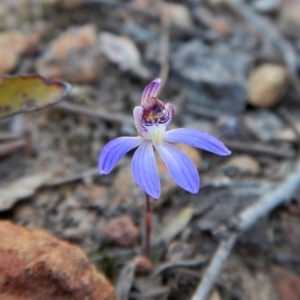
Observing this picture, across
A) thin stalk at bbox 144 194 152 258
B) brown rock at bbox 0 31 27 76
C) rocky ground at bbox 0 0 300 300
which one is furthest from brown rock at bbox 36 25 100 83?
thin stalk at bbox 144 194 152 258

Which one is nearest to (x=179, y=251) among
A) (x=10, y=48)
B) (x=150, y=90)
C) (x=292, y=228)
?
(x=292, y=228)

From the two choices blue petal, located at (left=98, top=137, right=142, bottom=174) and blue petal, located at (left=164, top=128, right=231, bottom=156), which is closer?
Result: blue petal, located at (left=98, top=137, right=142, bottom=174)

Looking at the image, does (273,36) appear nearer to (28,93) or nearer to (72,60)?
(72,60)

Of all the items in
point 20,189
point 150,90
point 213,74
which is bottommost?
point 20,189

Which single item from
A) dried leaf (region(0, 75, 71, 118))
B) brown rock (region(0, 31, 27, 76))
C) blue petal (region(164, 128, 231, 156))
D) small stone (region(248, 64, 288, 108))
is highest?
blue petal (region(164, 128, 231, 156))

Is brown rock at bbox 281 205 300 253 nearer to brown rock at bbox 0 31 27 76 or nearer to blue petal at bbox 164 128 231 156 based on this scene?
blue petal at bbox 164 128 231 156

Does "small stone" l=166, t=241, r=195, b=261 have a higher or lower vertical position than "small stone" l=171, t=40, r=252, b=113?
lower
